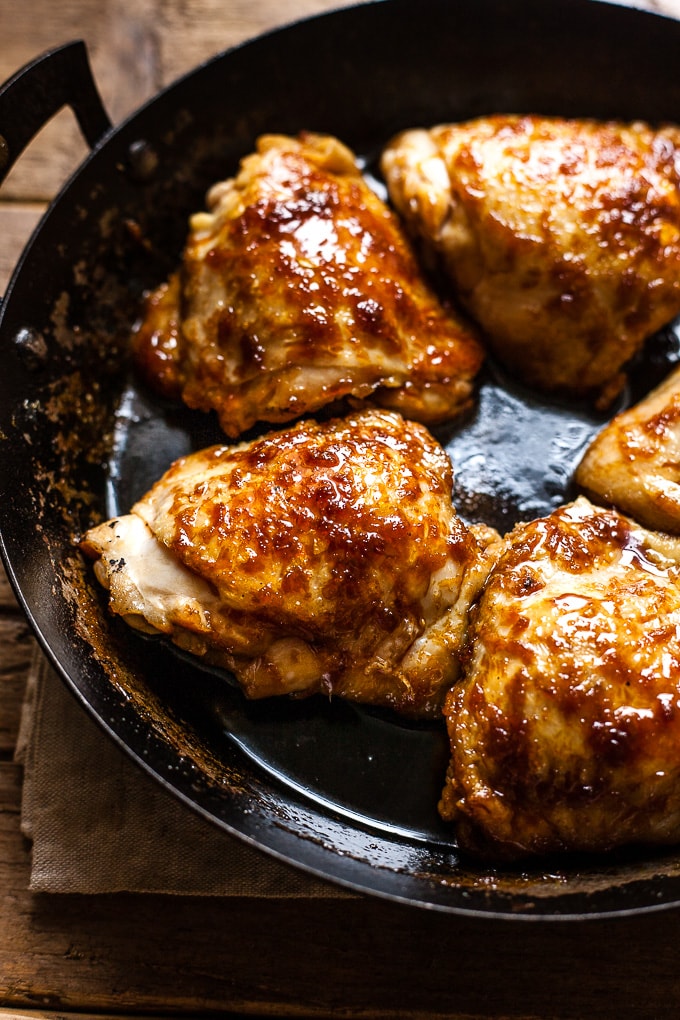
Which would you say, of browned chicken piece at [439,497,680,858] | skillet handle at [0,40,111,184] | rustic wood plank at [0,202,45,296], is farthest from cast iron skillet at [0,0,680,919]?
rustic wood plank at [0,202,45,296]

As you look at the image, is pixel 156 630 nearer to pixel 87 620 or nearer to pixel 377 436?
pixel 87 620

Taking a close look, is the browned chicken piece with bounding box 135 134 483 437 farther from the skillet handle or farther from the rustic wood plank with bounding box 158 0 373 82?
the rustic wood plank with bounding box 158 0 373 82

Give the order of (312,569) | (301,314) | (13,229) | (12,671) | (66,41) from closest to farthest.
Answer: (312,569), (301,314), (12,671), (13,229), (66,41)

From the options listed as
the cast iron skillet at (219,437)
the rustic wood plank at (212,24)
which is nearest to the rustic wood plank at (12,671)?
the cast iron skillet at (219,437)

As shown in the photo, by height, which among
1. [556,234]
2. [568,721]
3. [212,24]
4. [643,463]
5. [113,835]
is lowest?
[113,835]

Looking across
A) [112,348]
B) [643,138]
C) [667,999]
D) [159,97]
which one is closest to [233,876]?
[667,999]

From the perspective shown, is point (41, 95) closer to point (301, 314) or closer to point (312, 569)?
point (301, 314)

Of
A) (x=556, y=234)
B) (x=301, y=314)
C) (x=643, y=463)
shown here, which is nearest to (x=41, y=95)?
(x=301, y=314)
